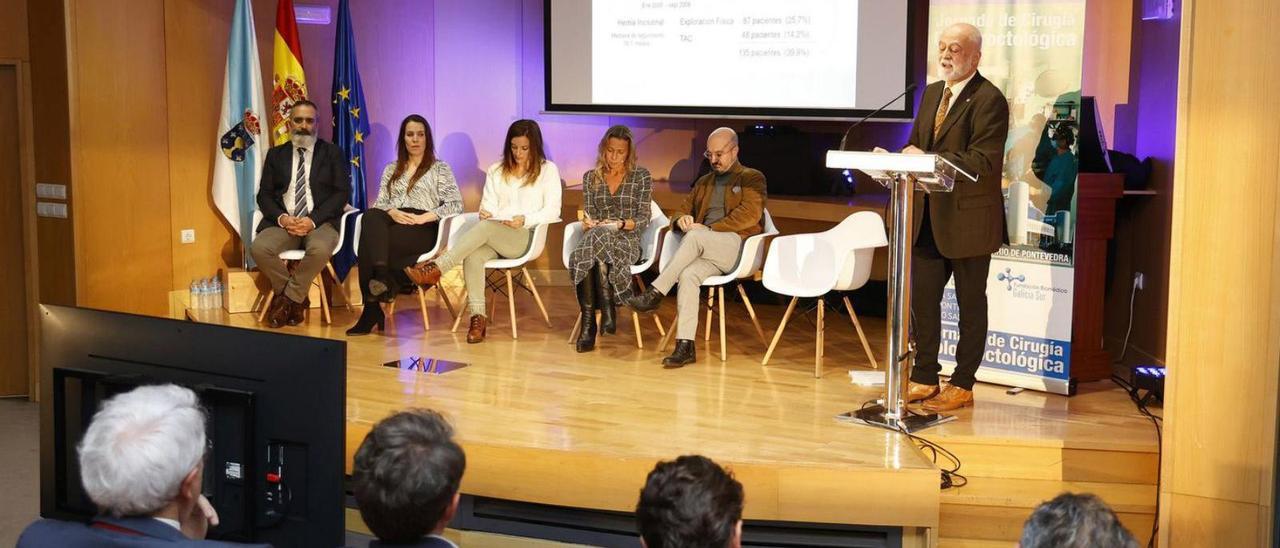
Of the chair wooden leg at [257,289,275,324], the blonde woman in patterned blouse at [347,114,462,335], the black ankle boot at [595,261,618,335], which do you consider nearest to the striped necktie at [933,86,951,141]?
the black ankle boot at [595,261,618,335]

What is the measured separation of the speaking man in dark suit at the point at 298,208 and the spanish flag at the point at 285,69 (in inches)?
14.2

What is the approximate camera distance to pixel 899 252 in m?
4.91

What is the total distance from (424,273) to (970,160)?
327cm

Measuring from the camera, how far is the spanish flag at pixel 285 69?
25.9 feet

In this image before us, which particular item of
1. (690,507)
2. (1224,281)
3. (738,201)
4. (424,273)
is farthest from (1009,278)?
(690,507)

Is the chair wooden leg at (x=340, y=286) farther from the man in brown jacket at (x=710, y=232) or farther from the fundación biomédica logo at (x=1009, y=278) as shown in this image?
the fundación biomédica logo at (x=1009, y=278)

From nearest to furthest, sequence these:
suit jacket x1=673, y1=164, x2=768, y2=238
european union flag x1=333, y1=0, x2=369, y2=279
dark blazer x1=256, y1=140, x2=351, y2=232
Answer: suit jacket x1=673, y1=164, x2=768, y2=238 < dark blazer x1=256, y1=140, x2=351, y2=232 < european union flag x1=333, y1=0, x2=369, y2=279

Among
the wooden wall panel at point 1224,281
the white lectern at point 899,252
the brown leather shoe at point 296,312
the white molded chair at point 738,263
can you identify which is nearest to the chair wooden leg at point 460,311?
the brown leather shoe at point 296,312

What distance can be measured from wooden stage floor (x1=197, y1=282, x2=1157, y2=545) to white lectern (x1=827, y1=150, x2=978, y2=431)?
12 cm

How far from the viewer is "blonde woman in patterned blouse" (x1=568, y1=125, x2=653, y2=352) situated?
666cm

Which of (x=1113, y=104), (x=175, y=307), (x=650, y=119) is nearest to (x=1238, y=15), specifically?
(x=1113, y=104)

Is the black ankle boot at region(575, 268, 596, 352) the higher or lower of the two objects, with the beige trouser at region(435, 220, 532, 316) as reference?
lower

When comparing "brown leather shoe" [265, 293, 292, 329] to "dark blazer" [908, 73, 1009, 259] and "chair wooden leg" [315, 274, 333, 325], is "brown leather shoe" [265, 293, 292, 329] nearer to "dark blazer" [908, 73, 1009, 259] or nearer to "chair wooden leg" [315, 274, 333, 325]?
"chair wooden leg" [315, 274, 333, 325]

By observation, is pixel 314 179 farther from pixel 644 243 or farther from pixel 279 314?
pixel 644 243
